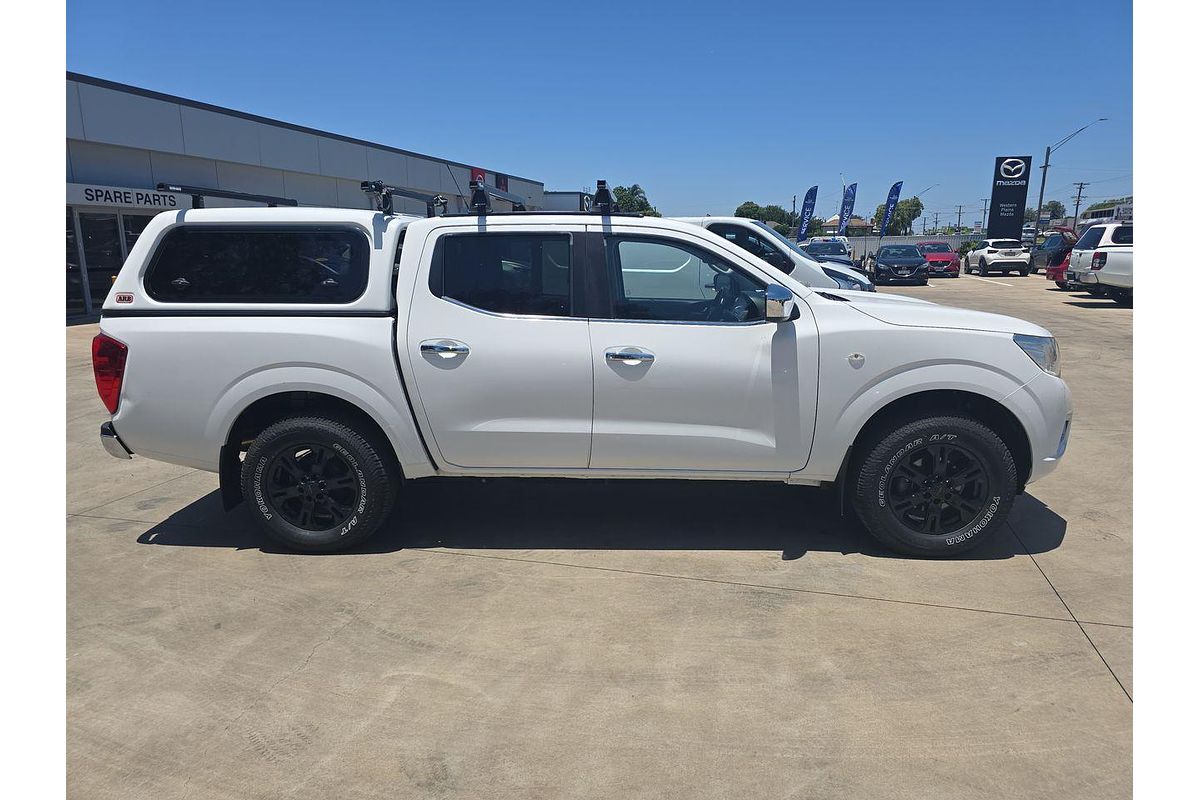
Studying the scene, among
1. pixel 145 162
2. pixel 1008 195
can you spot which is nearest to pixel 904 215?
pixel 1008 195

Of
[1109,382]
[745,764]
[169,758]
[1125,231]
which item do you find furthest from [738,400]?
[1125,231]

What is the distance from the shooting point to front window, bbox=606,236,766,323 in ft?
14.3

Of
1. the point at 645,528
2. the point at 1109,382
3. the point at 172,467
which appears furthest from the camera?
the point at 1109,382

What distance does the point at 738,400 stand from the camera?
428cm

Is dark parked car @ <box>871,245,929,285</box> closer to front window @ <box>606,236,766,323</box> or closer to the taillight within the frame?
front window @ <box>606,236,766,323</box>

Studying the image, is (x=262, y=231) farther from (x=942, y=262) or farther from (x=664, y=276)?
(x=942, y=262)

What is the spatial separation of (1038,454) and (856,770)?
2.41 metres

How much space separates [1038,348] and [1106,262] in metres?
16.3

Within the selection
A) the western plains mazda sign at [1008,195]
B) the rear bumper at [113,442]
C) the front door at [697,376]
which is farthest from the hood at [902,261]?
the rear bumper at [113,442]

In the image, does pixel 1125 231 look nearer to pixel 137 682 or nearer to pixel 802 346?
pixel 802 346

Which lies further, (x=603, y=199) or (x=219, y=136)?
(x=219, y=136)

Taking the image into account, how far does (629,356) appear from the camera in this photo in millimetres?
4258

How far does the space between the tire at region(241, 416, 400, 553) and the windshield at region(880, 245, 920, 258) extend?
27264 mm

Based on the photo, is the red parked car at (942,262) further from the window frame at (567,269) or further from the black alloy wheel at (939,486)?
the window frame at (567,269)
